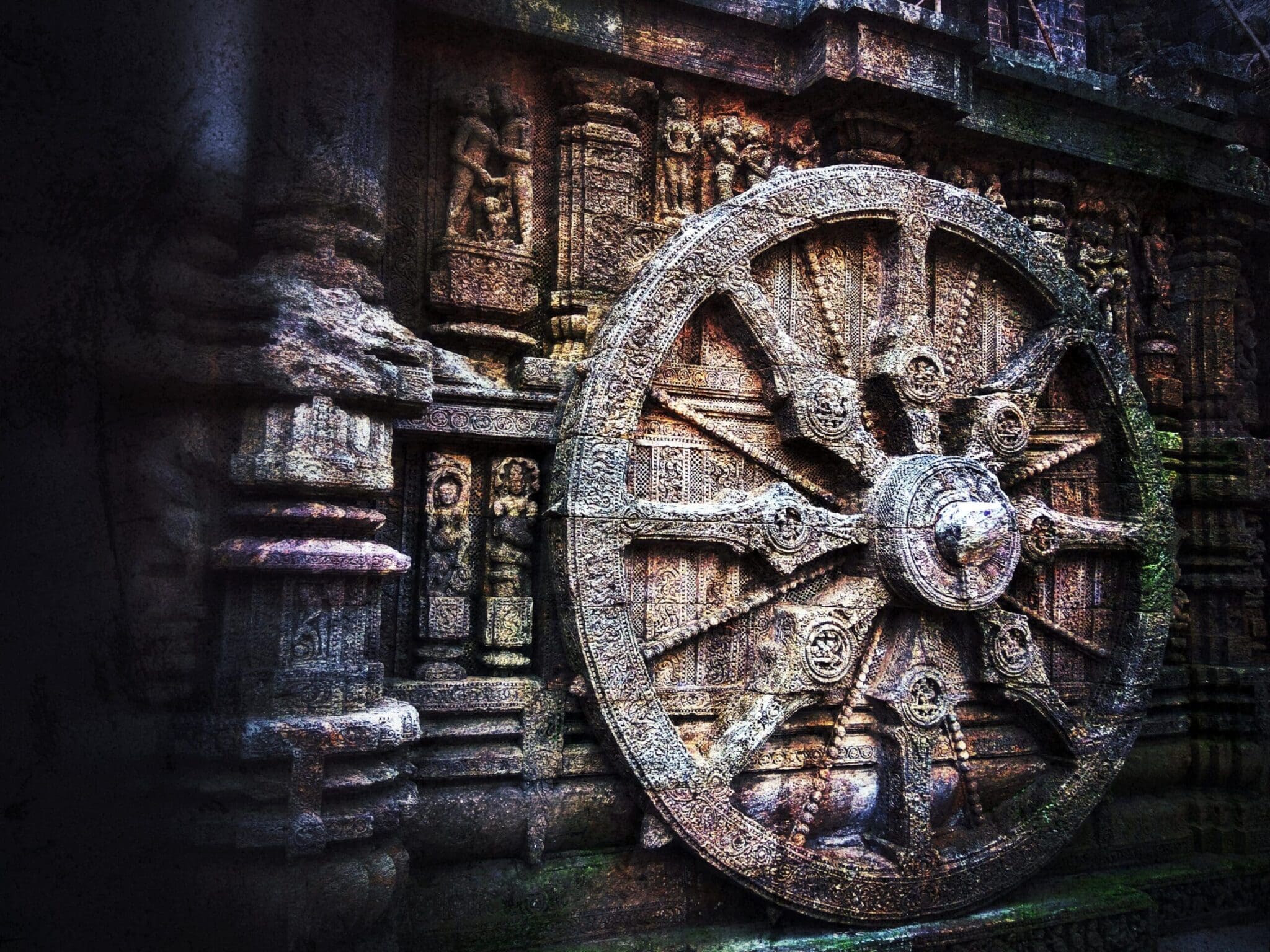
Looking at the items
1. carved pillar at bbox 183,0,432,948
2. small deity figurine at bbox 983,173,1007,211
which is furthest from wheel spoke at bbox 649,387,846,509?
small deity figurine at bbox 983,173,1007,211

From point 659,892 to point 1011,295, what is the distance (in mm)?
3223

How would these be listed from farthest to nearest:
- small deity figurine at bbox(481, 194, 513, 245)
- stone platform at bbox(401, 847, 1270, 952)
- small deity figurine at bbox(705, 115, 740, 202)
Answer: small deity figurine at bbox(705, 115, 740, 202) < small deity figurine at bbox(481, 194, 513, 245) < stone platform at bbox(401, 847, 1270, 952)

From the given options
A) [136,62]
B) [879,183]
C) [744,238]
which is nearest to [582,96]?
[744,238]

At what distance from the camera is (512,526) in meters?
3.46

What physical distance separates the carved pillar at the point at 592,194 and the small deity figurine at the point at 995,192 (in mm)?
1885

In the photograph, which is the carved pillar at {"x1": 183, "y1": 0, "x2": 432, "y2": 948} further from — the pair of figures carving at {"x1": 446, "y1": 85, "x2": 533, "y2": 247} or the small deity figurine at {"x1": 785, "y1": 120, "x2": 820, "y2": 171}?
the small deity figurine at {"x1": 785, "y1": 120, "x2": 820, "y2": 171}

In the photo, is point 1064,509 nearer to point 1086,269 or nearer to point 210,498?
point 1086,269

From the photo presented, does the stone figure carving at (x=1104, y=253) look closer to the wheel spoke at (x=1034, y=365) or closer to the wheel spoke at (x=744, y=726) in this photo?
the wheel spoke at (x=1034, y=365)

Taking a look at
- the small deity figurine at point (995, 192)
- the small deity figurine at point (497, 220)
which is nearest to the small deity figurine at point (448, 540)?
the small deity figurine at point (497, 220)

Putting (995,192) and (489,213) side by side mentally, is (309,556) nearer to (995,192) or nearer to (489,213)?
(489,213)

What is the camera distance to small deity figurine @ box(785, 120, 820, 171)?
13.7 feet

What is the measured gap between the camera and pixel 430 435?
3350 mm

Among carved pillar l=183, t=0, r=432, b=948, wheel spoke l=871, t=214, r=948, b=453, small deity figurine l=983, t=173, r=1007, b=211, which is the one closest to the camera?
carved pillar l=183, t=0, r=432, b=948

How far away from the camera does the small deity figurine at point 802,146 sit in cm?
418
